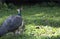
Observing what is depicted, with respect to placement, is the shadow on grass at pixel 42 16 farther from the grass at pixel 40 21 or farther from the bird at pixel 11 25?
the bird at pixel 11 25

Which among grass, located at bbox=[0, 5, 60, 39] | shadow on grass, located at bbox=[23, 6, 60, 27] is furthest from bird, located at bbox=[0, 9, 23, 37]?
shadow on grass, located at bbox=[23, 6, 60, 27]

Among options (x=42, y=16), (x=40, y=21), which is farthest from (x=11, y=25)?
(x=42, y=16)

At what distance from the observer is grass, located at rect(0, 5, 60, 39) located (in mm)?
6048

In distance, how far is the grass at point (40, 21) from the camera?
6.05 meters

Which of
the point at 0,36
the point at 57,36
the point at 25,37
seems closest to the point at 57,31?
the point at 57,36

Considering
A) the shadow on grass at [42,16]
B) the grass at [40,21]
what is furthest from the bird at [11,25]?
the shadow on grass at [42,16]

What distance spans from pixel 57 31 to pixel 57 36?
0.45 meters

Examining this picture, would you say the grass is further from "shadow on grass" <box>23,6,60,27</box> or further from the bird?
the bird

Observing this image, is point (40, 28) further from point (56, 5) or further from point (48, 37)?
point (56, 5)

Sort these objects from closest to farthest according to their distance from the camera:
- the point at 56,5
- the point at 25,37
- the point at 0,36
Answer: the point at 0,36
the point at 25,37
the point at 56,5

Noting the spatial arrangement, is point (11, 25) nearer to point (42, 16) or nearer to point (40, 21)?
point (40, 21)

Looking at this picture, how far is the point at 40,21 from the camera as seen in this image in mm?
7391

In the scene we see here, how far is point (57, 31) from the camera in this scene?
251 inches

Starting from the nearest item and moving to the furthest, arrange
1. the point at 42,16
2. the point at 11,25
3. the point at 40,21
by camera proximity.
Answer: the point at 11,25, the point at 40,21, the point at 42,16
